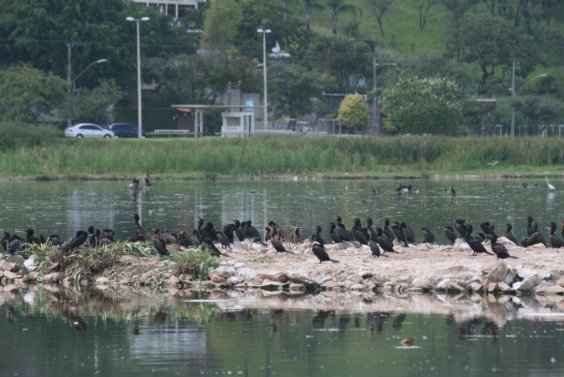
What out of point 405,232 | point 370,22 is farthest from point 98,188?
point 370,22

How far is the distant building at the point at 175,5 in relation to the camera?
117 metres

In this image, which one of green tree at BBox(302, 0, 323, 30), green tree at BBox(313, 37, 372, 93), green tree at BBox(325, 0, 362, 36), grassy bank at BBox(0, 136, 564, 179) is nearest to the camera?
grassy bank at BBox(0, 136, 564, 179)

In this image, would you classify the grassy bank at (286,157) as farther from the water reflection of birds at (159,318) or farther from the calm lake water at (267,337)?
the water reflection of birds at (159,318)

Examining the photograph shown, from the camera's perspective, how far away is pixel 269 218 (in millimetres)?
38281

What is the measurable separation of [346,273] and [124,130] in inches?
2481

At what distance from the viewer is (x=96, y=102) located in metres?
86.1

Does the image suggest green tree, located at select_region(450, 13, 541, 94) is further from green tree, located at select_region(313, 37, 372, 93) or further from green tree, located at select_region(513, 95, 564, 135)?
green tree, located at select_region(513, 95, 564, 135)

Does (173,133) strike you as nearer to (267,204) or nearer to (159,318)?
(267,204)

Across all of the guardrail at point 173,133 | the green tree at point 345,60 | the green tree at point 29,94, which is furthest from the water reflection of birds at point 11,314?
the green tree at point 345,60

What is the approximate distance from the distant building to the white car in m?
37.0

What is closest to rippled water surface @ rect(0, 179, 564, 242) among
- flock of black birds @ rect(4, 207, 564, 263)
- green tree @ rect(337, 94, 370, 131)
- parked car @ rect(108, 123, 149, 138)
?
flock of black birds @ rect(4, 207, 564, 263)

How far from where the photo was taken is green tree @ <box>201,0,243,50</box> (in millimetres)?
99812

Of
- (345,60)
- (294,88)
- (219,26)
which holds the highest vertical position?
(219,26)

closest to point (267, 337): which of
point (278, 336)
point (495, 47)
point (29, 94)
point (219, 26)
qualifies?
point (278, 336)
